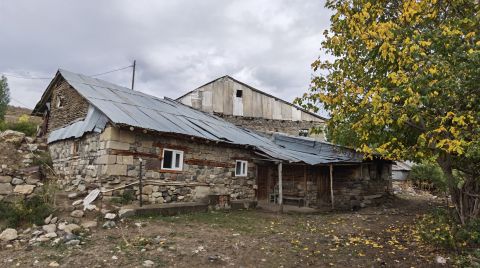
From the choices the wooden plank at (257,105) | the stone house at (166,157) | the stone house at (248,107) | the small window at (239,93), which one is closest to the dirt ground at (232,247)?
the stone house at (166,157)

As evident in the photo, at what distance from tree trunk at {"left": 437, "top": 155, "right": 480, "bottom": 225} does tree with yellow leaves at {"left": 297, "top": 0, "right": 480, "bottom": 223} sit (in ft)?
0.06

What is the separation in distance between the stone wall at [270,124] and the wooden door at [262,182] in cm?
760

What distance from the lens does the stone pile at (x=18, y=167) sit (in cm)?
945

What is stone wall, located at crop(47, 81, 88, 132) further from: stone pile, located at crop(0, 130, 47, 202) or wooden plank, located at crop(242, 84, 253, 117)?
wooden plank, located at crop(242, 84, 253, 117)

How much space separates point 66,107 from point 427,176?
22.9 meters

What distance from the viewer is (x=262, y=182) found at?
616 inches

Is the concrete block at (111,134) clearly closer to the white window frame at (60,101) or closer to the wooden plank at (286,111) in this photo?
the white window frame at (60,101)

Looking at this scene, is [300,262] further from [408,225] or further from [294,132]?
[294,132]

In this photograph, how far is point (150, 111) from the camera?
1268 centimetres

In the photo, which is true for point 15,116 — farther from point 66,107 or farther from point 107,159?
point 107,159

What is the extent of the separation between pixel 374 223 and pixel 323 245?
372cm

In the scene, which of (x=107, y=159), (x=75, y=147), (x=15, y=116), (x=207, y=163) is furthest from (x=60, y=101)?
(x=15, y=116)

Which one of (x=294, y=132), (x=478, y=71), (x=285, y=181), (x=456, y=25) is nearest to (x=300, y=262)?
(x=478, y=71)

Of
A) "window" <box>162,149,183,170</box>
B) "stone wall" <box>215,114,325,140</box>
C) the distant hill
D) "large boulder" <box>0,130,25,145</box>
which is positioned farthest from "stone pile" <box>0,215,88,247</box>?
the distant hill
